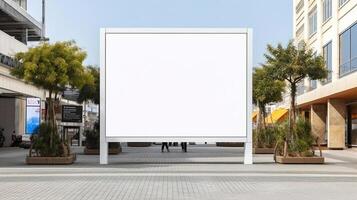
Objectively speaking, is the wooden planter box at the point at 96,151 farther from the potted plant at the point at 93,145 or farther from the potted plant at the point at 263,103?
the potted plant at the point at 263,103

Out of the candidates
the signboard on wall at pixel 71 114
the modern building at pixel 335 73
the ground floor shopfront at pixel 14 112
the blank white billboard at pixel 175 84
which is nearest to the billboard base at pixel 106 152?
the blank white billboard at pixel 175 84

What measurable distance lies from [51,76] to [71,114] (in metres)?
27.9

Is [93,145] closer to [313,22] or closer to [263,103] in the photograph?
[263,103]

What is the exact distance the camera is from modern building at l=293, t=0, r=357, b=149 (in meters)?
40.8

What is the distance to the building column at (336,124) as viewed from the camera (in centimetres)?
4525

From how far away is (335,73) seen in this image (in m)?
44.5

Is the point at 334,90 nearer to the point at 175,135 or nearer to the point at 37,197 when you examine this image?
the point at 175,135

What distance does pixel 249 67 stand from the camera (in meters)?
24.8

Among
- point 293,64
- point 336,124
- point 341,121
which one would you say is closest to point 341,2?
point 341,121

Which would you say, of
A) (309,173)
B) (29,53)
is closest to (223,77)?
(309,173)

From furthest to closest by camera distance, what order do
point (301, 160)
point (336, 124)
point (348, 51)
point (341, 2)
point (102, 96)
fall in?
1. point (336, 124)
2. point (341, 2)
3. point (348, 51)
4. point (301, 160)
5. point (102, 96)

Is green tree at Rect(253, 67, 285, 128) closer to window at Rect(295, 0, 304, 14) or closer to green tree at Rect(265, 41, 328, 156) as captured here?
green tree at Rect(265, 41, 328, 156)

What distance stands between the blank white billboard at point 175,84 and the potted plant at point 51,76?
1814 millimetres

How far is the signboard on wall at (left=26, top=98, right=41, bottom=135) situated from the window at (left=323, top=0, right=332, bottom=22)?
22.0 metres
